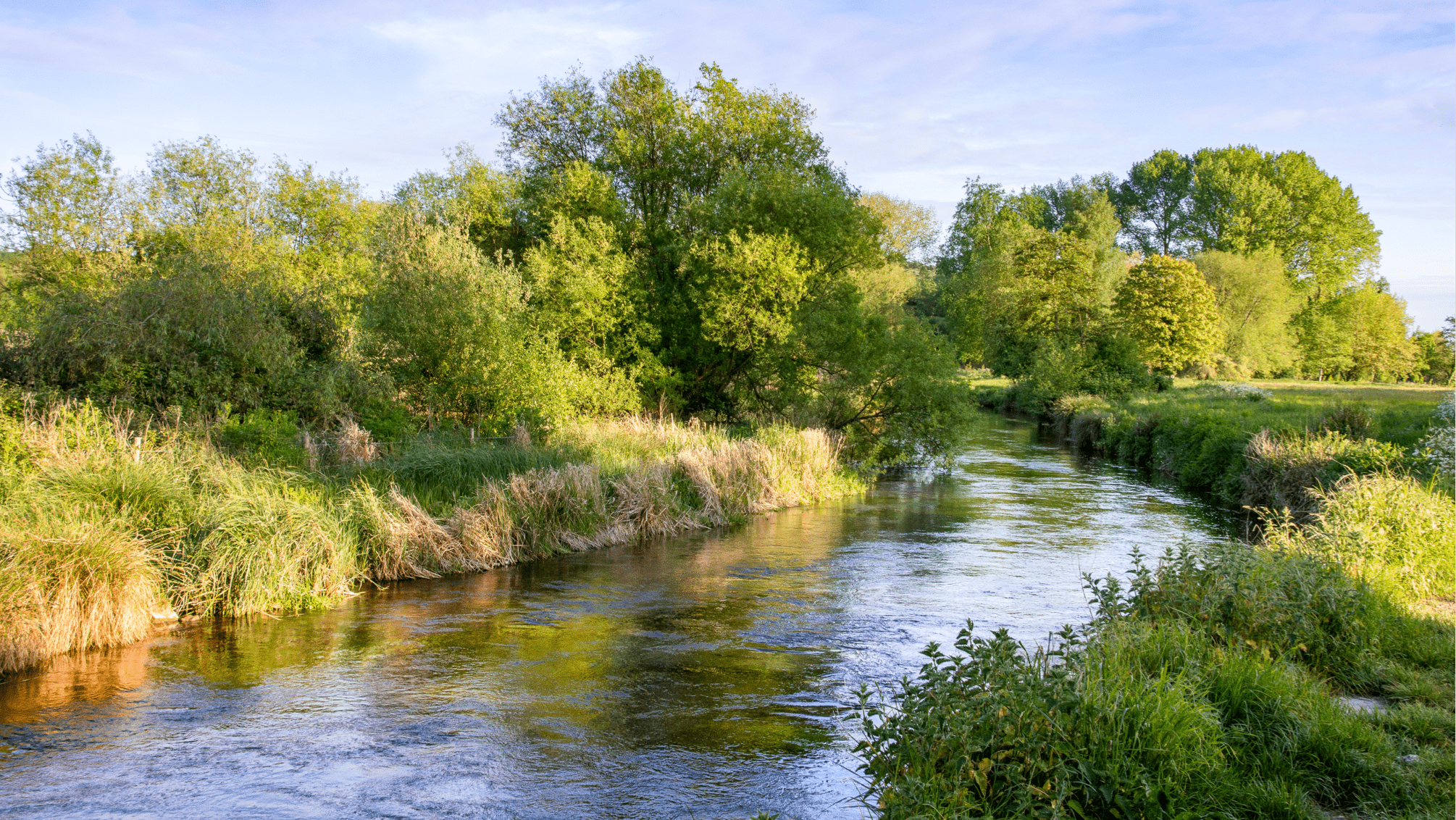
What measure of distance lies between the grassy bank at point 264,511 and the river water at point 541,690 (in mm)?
532

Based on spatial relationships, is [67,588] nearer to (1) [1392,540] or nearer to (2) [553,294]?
(1) [1392,540]

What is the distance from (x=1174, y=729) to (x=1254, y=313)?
60.1 meters

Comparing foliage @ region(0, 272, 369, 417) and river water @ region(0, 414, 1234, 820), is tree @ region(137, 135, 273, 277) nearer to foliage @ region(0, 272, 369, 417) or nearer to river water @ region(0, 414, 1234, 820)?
foliage @ region(0, 272, 369, 417)

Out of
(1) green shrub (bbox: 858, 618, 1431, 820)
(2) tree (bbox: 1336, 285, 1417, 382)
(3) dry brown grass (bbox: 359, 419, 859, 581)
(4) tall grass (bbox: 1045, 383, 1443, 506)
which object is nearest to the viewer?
(1) green shrub (bbox: 858, 618, 1431, 820)

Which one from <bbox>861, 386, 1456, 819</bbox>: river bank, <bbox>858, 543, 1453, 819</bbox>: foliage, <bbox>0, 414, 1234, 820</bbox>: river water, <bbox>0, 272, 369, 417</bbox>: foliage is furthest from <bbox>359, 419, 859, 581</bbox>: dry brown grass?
<bbox>858, 543, 1453, 819</bbox>: foliage

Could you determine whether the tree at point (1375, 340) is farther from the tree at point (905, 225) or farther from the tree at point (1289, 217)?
the tree at point (905, 225)

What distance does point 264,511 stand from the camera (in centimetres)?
1298

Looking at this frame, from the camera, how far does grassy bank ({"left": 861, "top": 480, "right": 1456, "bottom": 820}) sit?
5488 mm

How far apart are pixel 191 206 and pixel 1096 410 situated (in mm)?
37384

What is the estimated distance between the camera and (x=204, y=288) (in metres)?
17.6

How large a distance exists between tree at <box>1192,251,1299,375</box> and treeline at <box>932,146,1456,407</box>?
3.6 inches

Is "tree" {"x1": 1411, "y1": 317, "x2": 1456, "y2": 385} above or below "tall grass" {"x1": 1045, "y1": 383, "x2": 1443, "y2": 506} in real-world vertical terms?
above

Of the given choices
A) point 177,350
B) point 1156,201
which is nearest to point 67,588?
point 177,350

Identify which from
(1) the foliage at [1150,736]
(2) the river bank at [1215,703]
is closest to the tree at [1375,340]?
(2) the river bank at [1215,703]
